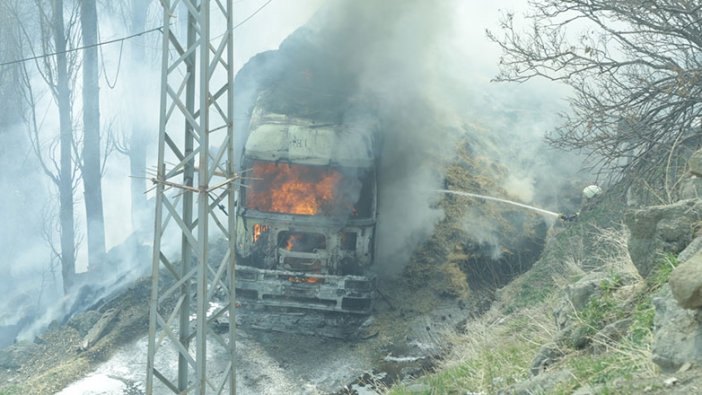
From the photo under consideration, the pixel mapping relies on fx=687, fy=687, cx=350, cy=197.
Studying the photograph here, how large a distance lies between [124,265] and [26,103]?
5433 mm

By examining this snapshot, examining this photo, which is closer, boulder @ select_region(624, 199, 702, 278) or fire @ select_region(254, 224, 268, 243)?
Result: boulder @ select_region(624, 199, 702, 278)

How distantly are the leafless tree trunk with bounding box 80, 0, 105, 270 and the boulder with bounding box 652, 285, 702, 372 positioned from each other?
1803 cm

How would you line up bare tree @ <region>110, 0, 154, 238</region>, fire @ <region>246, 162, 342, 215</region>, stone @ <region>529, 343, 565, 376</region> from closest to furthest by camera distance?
stone @ <region>529, 343, 565, 376</region>
fire @ <region>246, 162, 342, 215</region>
bare tree @ <region>110, 0, 154, 238</region>

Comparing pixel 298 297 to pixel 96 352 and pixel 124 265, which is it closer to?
pixel 96 352

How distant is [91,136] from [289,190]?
10.2 meters

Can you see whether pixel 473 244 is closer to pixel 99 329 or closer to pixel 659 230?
pixel 99 329

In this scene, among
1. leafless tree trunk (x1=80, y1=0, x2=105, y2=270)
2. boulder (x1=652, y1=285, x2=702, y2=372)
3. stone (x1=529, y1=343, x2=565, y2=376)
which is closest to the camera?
boulder (x1=652, y1=285, x2=702, y2=372)

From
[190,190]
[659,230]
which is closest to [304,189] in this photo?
[190,190]

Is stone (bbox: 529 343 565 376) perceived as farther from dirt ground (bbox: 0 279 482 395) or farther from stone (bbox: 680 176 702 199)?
dirt ground (bbox: 0 279 482 395)

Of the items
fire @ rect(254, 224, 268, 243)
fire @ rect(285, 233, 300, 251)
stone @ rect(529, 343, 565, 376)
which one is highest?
stone @ rect(529, 343, 565, 376)

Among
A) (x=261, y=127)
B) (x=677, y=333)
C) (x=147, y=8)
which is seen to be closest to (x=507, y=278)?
(x=261, y=127)

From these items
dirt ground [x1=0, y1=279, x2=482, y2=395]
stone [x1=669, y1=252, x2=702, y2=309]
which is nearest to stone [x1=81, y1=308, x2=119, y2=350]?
dirt ground [x1=0, y1=279, x2=482, y2=395]

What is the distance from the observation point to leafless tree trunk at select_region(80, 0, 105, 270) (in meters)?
19.5

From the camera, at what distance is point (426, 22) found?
663 inches
